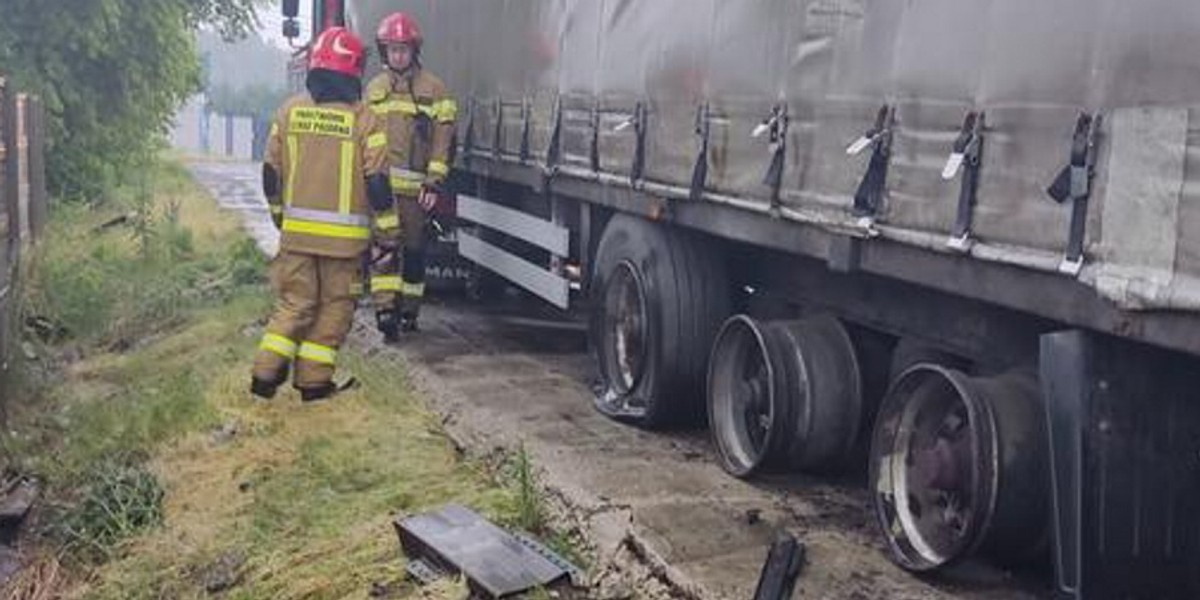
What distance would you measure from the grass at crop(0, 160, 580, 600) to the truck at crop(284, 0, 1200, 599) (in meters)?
1.13

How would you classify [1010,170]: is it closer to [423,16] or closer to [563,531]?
[563,531]

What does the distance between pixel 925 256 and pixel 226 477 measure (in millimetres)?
3653

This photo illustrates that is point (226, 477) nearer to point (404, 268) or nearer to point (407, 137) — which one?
point (404, 268)

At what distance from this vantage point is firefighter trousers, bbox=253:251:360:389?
7105 mm

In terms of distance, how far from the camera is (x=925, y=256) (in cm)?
407

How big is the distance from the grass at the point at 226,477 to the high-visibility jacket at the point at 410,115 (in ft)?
4.08

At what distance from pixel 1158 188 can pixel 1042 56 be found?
1.90 feet

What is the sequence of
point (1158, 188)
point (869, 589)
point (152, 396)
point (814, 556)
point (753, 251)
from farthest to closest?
point (152, 396) < point (753, 251) < point (814, 556) < point (869, 589) < point (1158, 188)

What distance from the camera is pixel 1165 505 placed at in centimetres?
354

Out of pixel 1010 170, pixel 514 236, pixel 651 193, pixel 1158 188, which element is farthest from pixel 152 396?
pixel 1158 188

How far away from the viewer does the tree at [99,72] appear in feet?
49.6

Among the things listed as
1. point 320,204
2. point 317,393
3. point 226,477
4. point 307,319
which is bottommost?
point 226,477

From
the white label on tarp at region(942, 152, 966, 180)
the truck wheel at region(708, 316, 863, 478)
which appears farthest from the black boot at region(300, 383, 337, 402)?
the white label on tarp at region(942, 152, 966, 180)

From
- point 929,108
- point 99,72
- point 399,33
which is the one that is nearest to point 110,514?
point 399,33
